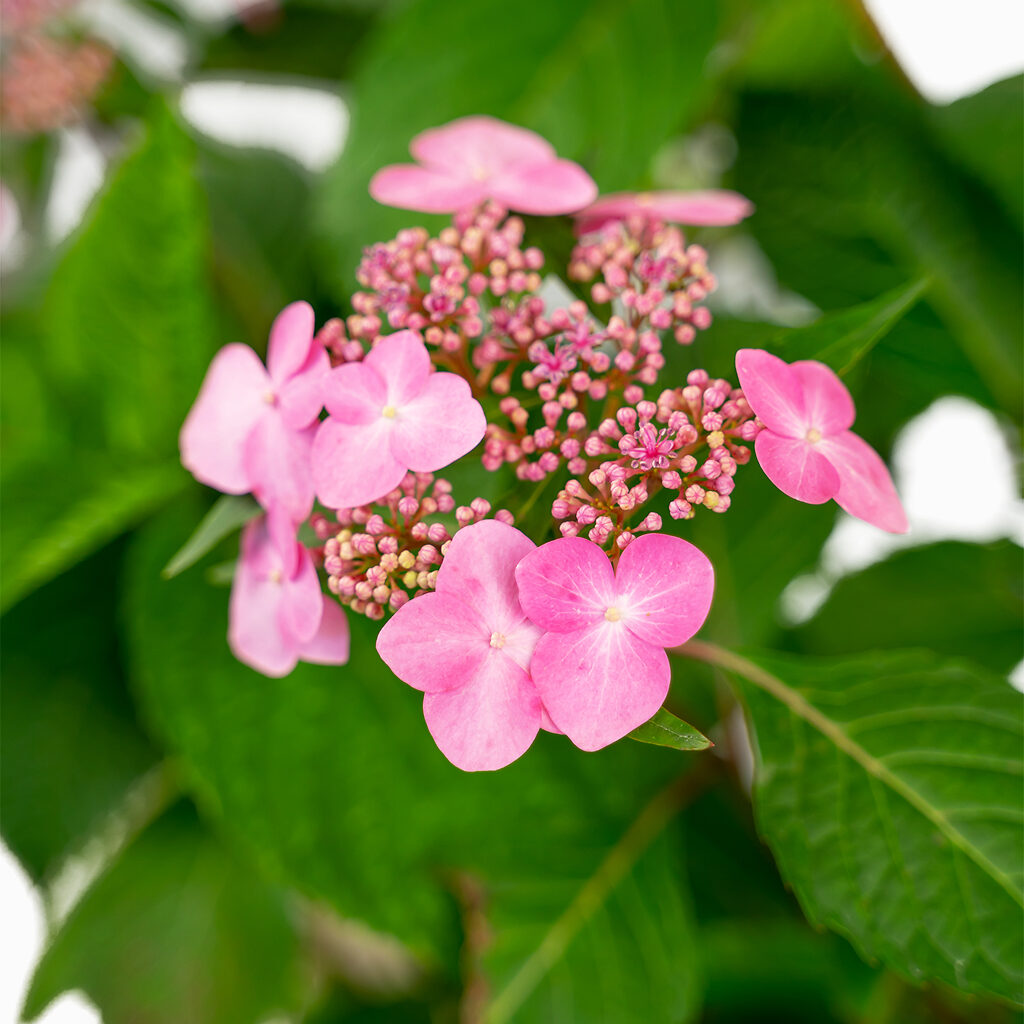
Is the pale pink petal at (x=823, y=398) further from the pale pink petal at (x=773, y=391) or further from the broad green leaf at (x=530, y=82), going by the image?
the broad green leaf at (x=530, y=82)

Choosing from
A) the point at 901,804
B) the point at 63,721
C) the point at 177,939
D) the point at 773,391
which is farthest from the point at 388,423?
the point at 177,939

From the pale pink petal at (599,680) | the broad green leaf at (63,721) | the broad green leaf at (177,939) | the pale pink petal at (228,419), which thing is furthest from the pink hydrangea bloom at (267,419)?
the broad green leaf at (177,939)

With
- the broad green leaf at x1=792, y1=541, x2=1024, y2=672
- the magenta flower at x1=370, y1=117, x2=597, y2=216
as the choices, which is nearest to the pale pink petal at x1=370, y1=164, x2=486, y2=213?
the magenta flower at x1=370, y1=117, x2=597, y2=216

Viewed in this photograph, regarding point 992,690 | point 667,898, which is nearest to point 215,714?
point 667,898

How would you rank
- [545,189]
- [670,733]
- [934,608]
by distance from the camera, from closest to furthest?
[670,733] → [545,189] → [934,608]

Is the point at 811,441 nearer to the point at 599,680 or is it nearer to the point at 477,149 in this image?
the point at 599,680

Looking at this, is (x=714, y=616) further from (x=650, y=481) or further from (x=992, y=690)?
(x=650, y=481)

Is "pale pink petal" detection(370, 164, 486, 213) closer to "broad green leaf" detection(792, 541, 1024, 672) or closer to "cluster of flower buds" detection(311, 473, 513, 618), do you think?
"cluster of flower buds" detection(311, 473, 513, 618)
